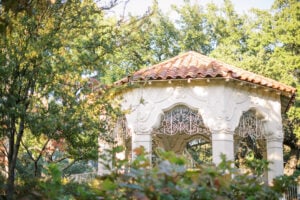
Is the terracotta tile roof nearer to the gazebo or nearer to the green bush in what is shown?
the gazebo

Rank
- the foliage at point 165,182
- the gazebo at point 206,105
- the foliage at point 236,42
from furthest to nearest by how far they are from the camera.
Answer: the foliage at point 236,42, the gazebo at point 206,105, the foliage at point 165,182

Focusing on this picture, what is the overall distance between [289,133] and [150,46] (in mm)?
10403

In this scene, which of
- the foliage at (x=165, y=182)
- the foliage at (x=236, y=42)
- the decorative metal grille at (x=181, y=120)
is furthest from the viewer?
the foliage at (x=236, y=42)

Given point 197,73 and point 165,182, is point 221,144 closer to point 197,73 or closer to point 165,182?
point 197,73

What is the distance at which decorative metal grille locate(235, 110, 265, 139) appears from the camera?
1051cm

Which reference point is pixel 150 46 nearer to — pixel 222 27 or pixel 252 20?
pixel 222 27

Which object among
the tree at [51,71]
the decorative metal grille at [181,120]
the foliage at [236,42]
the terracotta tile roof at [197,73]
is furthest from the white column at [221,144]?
the foliage at [236,42]

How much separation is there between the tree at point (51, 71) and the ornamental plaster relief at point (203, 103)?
→ 3.02m

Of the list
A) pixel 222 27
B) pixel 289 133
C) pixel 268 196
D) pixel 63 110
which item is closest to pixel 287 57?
pixel 289 133

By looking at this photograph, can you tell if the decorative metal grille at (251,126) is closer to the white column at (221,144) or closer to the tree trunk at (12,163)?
the white column at (221,144)

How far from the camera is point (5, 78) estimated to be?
5.38 metres

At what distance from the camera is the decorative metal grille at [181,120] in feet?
33.9

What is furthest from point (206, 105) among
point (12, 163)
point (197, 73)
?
point (12, 163)

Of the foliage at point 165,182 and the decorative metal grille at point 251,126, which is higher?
the decorative metal grille at point 251,126
